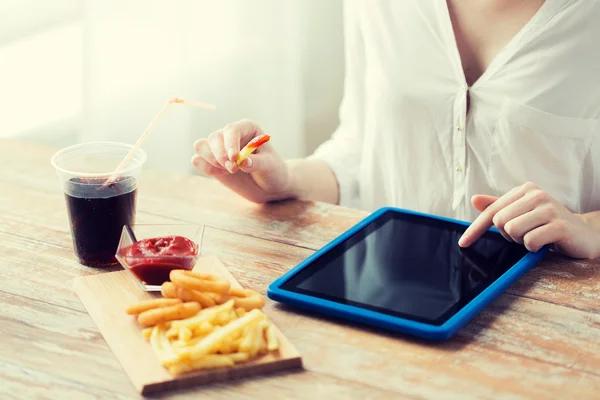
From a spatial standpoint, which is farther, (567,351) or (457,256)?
(457,256)

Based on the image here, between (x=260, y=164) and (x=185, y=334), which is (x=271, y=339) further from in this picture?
(x=260, y=164)

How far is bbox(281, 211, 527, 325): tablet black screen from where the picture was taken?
1.05 m

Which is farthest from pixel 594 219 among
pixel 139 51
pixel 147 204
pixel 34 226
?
pixel 139 51

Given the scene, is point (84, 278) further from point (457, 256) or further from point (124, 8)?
point (124, 8)

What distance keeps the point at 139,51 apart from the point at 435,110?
949 millimetres

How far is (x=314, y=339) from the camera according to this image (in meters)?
A: 1.00

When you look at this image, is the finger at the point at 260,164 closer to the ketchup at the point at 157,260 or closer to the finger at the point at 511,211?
the ketchup at the point at 157,260

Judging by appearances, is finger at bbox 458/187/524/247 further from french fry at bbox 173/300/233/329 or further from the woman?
french fry at bbox 173/300/233/329

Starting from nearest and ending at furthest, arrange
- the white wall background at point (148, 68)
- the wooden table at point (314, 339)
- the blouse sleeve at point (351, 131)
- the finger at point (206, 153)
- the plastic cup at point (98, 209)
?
the wooden table at point (314, 339)
the plastic cup at point (98, 209)
the finger at point (206, 153)
the blouse sleeve at point (351, 131)
the white wall background at point (148, 68)

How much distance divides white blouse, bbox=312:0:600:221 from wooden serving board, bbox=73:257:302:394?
25.4 inches

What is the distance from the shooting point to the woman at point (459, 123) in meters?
1.44

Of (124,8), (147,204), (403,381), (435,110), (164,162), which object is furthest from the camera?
(164,162)

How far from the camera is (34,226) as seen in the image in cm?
133

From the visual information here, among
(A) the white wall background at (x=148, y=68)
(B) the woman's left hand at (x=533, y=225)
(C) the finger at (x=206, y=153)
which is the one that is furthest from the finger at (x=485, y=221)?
(A) the white wall background at (x=148, y=68)
